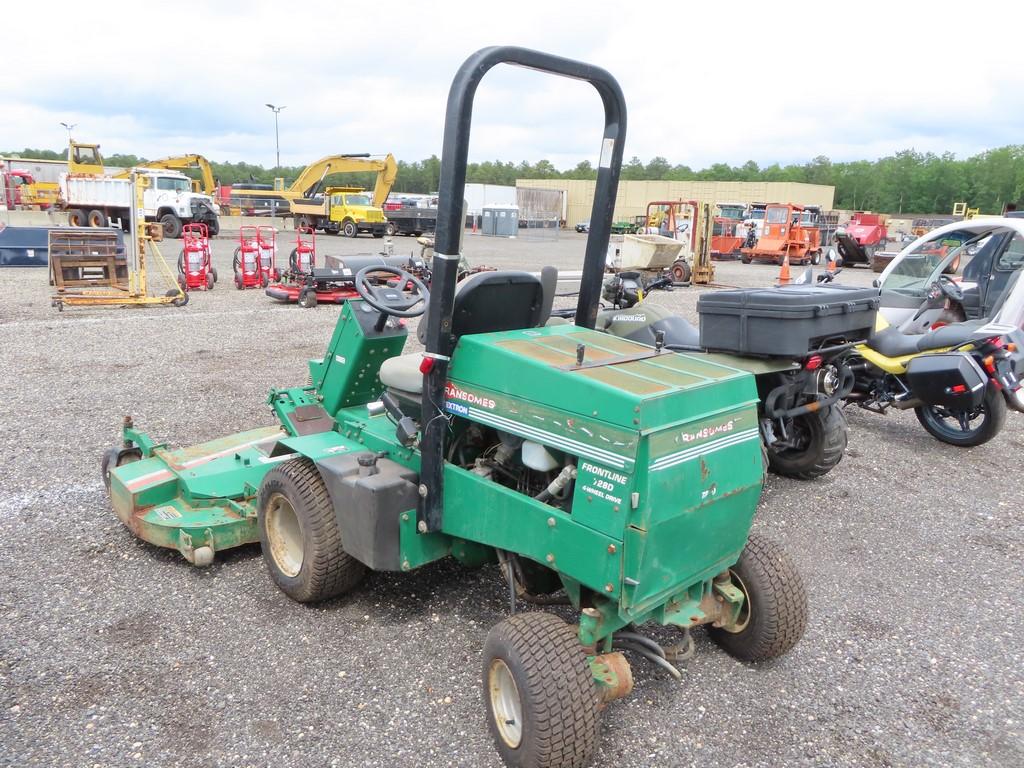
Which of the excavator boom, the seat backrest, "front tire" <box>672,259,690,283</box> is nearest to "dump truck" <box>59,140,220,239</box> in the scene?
the excavator boom

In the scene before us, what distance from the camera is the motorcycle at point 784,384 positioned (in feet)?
15.3

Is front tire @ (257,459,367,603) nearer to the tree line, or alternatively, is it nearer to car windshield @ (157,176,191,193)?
car windshield @ (157,176,191,193)

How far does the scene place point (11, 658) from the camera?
298 cm

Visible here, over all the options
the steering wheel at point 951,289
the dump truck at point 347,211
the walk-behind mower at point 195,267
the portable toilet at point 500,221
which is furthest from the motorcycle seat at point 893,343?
the portable toilet at point 500,221

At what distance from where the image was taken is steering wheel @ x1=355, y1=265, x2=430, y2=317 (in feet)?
11.1

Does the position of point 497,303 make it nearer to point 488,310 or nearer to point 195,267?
point 488,310

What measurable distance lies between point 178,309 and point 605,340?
32.8 feet

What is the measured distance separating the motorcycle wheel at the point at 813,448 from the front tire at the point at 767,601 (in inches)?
92.5

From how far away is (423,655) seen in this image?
310 cm

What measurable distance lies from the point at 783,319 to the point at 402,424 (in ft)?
8.04

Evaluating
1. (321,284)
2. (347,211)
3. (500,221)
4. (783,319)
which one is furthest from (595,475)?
(500,221)

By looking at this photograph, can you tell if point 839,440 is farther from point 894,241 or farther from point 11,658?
point 894,241

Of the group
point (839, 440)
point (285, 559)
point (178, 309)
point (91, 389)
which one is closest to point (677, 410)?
point (285, 559)

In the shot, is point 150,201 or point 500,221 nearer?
point 150,201
